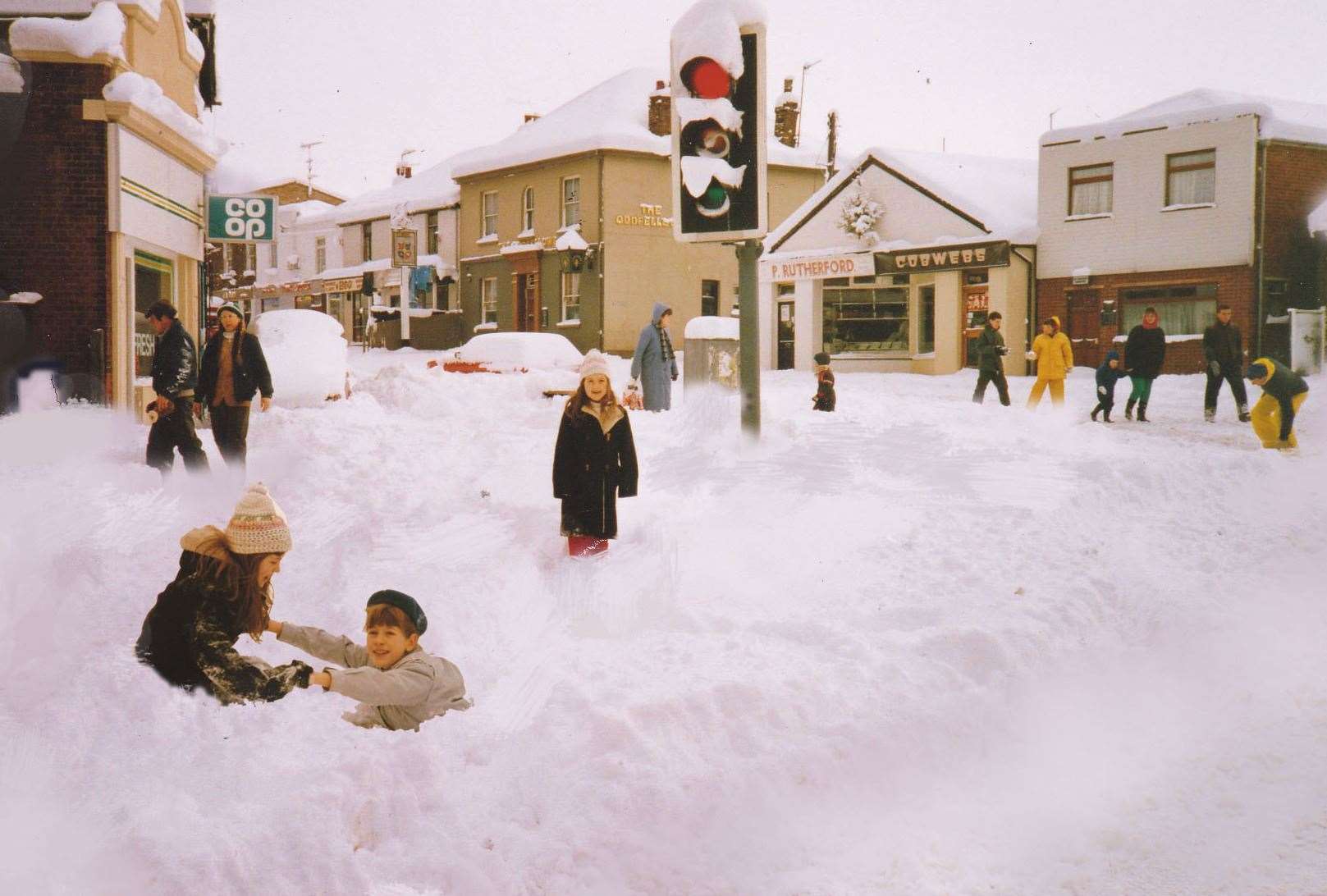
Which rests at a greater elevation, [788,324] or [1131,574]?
[788,324]

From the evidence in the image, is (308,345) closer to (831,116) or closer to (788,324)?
(788,324)

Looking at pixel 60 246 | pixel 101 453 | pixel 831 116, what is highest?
pixel 831 116

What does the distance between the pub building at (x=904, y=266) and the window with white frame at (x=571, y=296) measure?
5.80 metres

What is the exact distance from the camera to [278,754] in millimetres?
4164

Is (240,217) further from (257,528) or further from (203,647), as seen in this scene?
(203,647)

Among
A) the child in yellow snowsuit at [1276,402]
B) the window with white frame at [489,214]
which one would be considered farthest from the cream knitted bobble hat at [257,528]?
the window with white frame at [489,214]

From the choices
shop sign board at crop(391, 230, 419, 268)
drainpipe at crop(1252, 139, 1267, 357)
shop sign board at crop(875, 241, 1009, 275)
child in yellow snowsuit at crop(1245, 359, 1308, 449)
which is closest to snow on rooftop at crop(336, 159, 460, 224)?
shop sign board at crop(391, 230, 419, 268)

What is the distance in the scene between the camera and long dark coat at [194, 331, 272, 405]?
9102 millimetres

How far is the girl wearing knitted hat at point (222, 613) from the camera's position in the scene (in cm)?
362

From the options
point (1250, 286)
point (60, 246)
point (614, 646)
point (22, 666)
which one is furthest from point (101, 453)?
point (1250, 286)

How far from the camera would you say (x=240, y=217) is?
16.3 meters

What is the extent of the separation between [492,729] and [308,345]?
1104cm

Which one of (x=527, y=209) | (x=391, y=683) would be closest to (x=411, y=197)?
(x=527, y=209)

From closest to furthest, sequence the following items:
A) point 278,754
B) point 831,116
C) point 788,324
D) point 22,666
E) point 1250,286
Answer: point 278,754 → point 22,666 → point 1250,286 → point 788,324 → point 831,116
